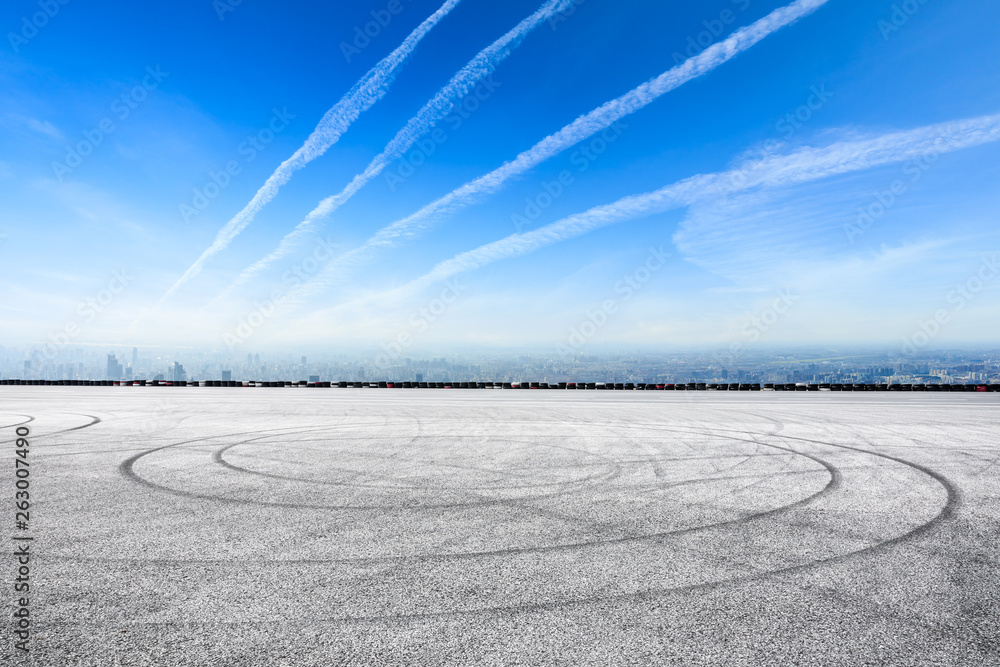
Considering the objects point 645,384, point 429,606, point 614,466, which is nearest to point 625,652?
point 429,606

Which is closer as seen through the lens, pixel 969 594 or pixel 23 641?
→ pixel 23 641

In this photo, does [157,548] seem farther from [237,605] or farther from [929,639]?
[929,639]

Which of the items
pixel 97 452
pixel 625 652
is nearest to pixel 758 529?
pixel 625 652

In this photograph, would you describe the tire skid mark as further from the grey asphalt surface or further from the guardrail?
the guardrail

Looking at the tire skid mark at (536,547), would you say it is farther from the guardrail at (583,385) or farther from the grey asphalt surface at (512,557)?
the guardrail at (583,385)

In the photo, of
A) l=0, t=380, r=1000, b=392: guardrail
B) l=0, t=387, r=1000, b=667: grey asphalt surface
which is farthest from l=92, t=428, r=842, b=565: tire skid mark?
l=0, t=380, r=1000, b=392: guardrail

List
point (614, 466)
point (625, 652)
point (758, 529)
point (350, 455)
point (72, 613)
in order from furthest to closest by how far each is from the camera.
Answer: point (350, 455) → point (614, 466) → point (758, 529) → point (72, 613) → point (625, 652)

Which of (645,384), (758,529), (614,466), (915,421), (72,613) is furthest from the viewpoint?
(645,384)

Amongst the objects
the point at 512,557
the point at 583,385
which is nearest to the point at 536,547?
the point at 512,557
